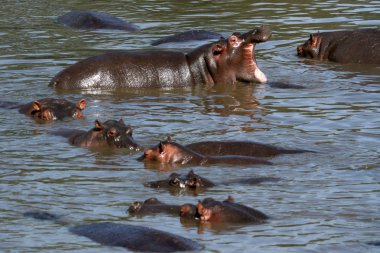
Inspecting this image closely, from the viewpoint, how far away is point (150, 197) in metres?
8.00

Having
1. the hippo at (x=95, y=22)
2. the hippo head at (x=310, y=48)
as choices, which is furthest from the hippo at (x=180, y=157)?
the hippo at (x=95, y=22)

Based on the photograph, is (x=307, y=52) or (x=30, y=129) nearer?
(x=30, y=129)

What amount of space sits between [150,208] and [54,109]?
3.81m

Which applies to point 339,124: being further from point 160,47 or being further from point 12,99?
point 160,47

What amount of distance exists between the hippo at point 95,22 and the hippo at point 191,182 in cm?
808

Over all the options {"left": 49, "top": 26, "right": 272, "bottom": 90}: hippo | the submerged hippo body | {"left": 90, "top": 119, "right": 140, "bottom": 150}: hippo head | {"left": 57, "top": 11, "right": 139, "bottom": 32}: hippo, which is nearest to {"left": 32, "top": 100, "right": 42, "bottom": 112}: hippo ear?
{"left": 90, "top": 119, "right": 140, "bottom": 150}: hippo head

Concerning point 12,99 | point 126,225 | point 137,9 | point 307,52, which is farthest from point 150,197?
Result: point 137,9

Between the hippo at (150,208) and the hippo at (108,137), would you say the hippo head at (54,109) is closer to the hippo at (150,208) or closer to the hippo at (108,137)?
the hippo at (108,137)

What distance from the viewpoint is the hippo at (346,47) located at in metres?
14.3

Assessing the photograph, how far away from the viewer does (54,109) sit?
1109cm

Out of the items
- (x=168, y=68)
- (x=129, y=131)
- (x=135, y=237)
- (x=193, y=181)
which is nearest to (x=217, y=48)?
(x=168, y=68)

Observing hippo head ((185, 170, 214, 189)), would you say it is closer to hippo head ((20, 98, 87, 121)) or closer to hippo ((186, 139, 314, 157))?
hippo ((186, 139, 314, 157))

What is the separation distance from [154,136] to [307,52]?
4867 mm

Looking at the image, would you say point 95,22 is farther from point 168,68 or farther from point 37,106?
point 37,106
